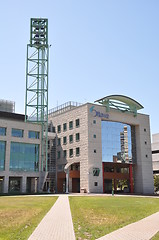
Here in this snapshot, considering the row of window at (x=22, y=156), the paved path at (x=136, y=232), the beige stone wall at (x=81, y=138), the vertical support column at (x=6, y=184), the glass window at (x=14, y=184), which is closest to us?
the paved path at (x=136, y=232)

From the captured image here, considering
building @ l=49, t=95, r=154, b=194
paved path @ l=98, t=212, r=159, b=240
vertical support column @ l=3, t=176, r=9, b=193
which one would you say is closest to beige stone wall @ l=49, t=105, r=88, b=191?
building @ l=49, t=95, r=154, b=194

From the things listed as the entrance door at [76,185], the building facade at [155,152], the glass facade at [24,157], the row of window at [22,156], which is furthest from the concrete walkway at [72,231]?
the building facade at [155,152]

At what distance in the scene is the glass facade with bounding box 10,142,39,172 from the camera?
2286 inches

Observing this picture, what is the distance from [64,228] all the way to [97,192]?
4590 centimetres

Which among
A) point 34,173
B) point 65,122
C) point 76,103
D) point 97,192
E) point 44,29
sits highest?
point 44,29

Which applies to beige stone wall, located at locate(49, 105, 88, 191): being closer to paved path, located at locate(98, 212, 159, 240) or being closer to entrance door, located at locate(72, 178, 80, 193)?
entrance door, located at locate(72, 178, 80, 193)

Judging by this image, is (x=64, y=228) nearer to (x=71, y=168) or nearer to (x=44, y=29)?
(x=71, y=168)

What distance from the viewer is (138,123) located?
233 ft

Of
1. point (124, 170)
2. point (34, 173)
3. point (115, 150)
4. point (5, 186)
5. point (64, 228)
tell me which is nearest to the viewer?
point (64, 228)

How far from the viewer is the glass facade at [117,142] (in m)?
63.6

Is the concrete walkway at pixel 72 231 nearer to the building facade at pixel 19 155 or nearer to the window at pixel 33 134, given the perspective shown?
the building facade at pixel 19 155

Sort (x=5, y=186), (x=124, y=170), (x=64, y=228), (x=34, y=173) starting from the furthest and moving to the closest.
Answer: (x=124, y=170), (x=34, y=173), (x=5, y=186), (x=64, y=228)

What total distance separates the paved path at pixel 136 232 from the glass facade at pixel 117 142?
47376mm

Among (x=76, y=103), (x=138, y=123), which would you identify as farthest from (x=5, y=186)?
(x=138, y=123)
